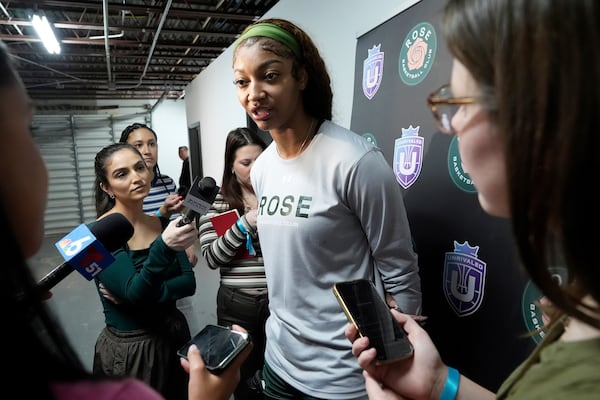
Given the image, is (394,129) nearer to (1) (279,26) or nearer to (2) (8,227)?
(1) (279,26)

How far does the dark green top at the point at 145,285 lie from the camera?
1420 mm

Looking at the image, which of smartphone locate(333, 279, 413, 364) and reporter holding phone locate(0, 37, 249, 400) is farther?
smartphone locate(333, 279, 413, 364)

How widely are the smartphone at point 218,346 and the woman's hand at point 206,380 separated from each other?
0.01 metres

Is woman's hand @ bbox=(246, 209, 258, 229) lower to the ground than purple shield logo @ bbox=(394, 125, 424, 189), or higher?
lower

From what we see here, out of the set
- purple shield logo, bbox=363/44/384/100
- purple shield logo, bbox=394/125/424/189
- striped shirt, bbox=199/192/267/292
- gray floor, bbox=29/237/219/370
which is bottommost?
gray floor, bbox=29/237/219/370

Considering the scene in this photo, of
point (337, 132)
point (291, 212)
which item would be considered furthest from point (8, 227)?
point (337, 132)

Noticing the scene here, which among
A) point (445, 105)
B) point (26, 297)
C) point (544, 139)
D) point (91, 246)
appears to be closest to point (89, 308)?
point (91, 246)

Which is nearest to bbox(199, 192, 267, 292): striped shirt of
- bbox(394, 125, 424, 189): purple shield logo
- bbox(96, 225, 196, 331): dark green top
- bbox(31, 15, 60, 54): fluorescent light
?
bbox(96, 225, 196, 331): dark green top

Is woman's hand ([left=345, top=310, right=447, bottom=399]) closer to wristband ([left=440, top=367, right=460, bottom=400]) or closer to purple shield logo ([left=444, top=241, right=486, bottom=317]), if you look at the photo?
wristband ([left=440, top=367, right=460, bottom=400])

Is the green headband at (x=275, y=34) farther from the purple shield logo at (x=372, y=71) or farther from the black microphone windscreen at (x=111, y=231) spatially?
the black microphone windscreen at (x=111, y=231)

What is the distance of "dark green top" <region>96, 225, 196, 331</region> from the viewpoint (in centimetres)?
142

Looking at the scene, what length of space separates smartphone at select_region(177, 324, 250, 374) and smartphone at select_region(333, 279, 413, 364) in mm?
273

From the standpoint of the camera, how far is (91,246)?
1136 millimetres

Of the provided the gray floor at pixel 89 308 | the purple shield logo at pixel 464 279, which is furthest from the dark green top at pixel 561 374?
the gray floor at pixel 89 308
